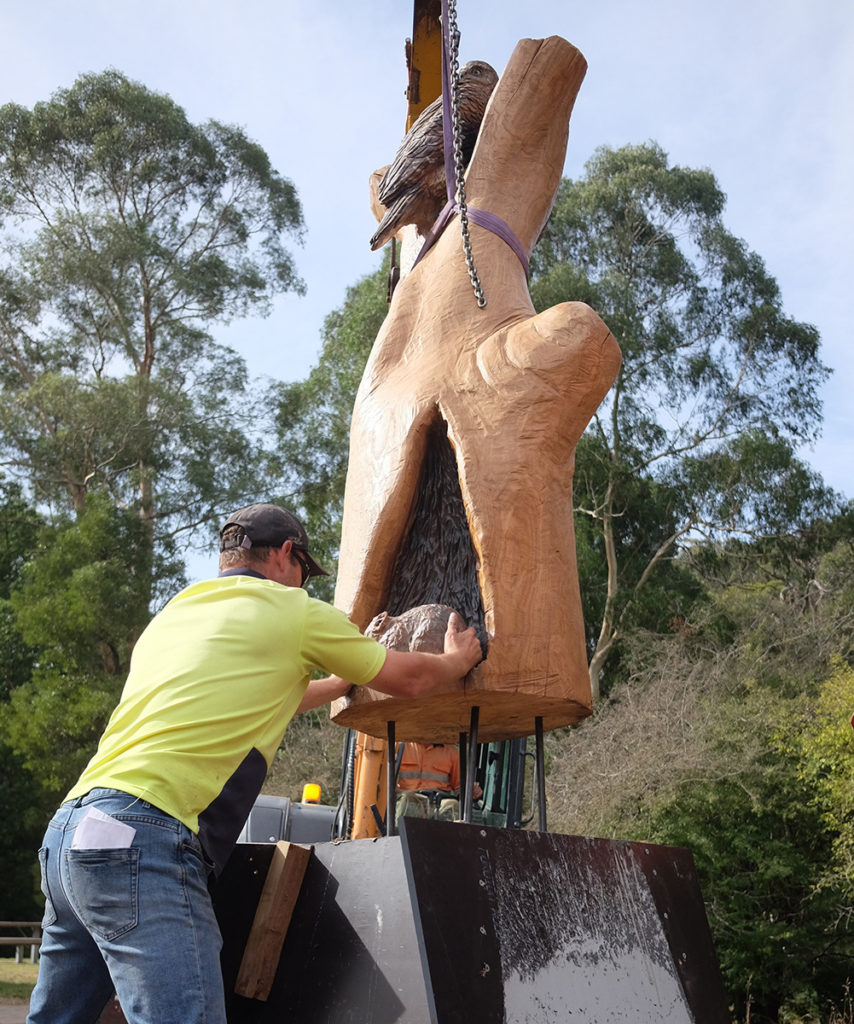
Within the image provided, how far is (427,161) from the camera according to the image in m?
3.31

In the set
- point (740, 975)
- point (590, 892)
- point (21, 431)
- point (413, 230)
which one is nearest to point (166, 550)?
point (21, 431)

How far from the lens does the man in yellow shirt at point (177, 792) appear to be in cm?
157

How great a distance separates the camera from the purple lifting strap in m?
2.99

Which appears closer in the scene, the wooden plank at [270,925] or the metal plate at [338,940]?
the metal plate at [338,940]

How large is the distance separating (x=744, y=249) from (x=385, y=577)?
667 inches

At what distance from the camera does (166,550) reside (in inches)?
646

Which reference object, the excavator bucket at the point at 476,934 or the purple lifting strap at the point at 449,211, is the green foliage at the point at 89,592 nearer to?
the purple lifting strap at the point at 449,211

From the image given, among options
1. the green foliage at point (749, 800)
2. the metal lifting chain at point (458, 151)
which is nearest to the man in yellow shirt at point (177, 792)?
the metal lifting chain at point (458, 151)

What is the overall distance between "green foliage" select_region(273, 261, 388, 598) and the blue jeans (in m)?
14.6

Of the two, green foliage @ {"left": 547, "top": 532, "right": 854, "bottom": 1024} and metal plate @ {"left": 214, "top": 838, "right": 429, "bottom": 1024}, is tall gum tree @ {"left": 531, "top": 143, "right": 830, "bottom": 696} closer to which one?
green foliage @ {"left": 547, "top": 532, "right": 854, "bottom": 1024}

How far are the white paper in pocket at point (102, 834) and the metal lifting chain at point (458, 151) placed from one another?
67.0 inches

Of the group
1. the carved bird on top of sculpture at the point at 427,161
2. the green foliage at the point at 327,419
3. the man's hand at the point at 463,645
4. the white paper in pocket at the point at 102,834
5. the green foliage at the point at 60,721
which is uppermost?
the green foliage at the point at 327,419

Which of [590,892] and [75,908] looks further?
[590,892]

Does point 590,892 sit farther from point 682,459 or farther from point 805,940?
point 682,459
